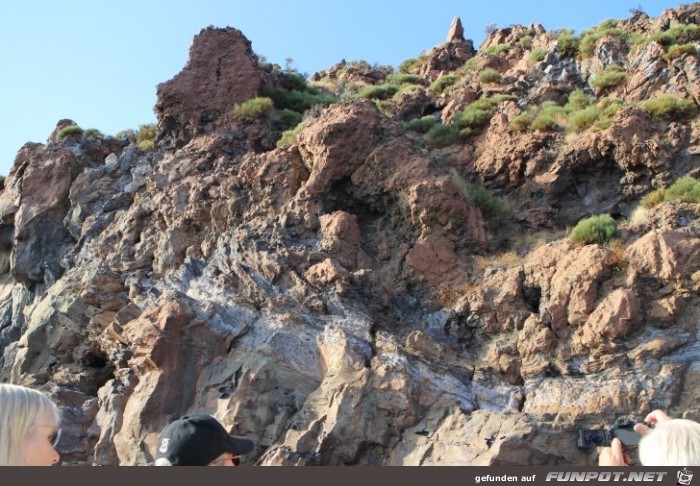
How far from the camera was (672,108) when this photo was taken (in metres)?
13.7

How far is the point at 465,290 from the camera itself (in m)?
11.1

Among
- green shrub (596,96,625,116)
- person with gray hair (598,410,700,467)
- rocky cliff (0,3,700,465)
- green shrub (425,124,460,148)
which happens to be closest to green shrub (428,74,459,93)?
rocky cliff (0,3,700,465)

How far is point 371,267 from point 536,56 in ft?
38.5

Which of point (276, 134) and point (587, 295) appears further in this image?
point (276, 134)

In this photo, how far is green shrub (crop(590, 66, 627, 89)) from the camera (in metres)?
16.5

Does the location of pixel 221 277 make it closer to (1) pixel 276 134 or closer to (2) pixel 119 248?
(2) pixel 119 248

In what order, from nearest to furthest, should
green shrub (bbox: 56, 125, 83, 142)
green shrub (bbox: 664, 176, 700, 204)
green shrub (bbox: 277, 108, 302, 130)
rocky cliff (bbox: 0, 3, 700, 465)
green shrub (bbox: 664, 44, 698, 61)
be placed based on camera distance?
rocky cliff (bbox: 0, 3, 700, 465)
green shrub (bbox: 664, 176, 700, 204)
green shrub (bbox: 664, 44, 698, 61)
green shrub (bbox: 277, 108, 302, 130)
green shrub (bbox: 56, 125, 83, 142)

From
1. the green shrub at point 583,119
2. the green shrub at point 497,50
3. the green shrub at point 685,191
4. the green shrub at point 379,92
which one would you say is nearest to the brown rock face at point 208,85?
the green shrub at point 379,92

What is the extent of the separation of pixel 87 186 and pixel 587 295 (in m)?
12.1

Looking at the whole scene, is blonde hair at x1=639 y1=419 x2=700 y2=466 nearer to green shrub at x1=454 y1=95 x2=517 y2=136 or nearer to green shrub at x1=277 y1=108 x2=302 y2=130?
green shrub at x1=454 y1=95 x2=517 y2=136

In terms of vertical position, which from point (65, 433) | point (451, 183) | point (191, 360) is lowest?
point (65, 433)

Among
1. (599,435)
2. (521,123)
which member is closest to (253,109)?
(521,123)

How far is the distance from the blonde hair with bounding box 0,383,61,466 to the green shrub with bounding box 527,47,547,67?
1917cm

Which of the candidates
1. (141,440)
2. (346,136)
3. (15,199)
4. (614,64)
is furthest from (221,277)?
(614,64)
